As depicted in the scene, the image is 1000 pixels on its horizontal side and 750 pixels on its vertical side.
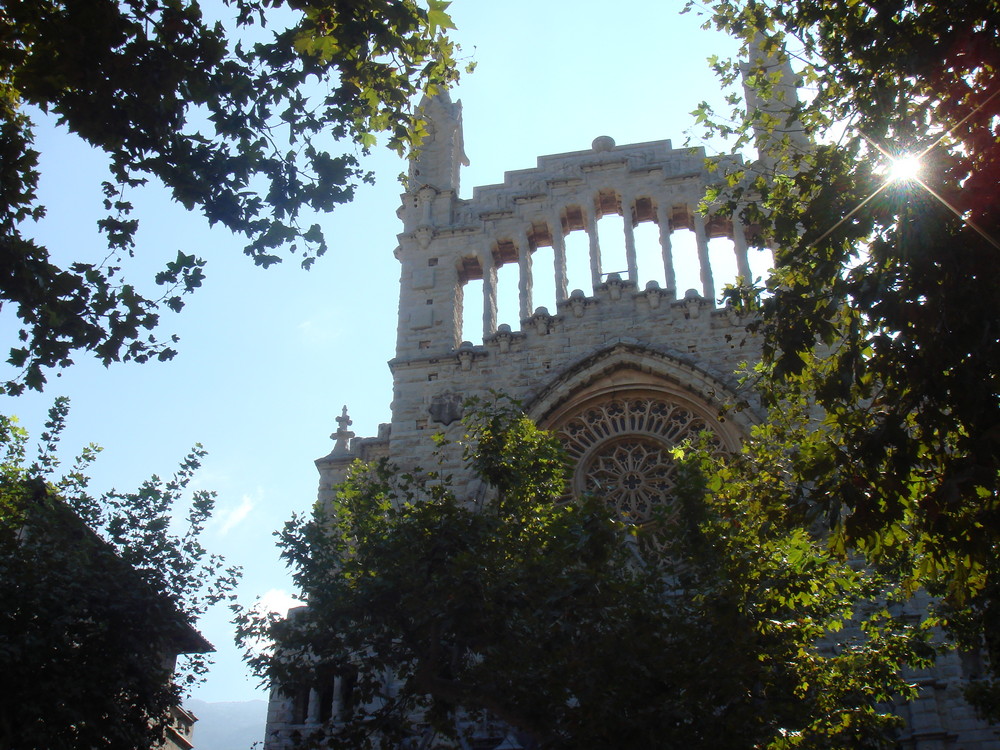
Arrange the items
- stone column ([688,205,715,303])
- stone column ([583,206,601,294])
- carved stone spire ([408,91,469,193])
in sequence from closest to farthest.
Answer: stone column ([688,205,715,303]) < stone column ([583,206,601,294]) < carved stone spire ([408,91,469,193])

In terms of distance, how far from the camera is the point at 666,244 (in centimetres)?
1980

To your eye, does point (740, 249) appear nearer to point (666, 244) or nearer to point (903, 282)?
point (666, 244)

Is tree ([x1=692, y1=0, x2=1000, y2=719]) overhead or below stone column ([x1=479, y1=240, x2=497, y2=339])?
below

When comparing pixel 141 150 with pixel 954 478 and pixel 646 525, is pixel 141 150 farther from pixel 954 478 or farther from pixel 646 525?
pixel 646 525

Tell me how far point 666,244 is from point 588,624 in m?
11.4

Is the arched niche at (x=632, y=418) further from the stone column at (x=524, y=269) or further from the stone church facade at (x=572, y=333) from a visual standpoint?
the stone column at (x=524, y=269)

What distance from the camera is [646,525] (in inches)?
647

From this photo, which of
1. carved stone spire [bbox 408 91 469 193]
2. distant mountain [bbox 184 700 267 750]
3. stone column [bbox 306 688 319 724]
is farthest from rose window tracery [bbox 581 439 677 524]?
distant mountain [bbox 184 700 267 750]

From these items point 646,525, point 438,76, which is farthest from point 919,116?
point 646,525

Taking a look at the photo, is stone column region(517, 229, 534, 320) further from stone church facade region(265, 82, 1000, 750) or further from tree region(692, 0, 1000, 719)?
tree region(692, 0, 1000, 719)

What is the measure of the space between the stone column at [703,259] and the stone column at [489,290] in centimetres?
407

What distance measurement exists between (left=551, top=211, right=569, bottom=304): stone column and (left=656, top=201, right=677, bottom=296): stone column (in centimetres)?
195

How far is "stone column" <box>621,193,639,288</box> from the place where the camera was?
763 inches

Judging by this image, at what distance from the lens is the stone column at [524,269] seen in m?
19.9
